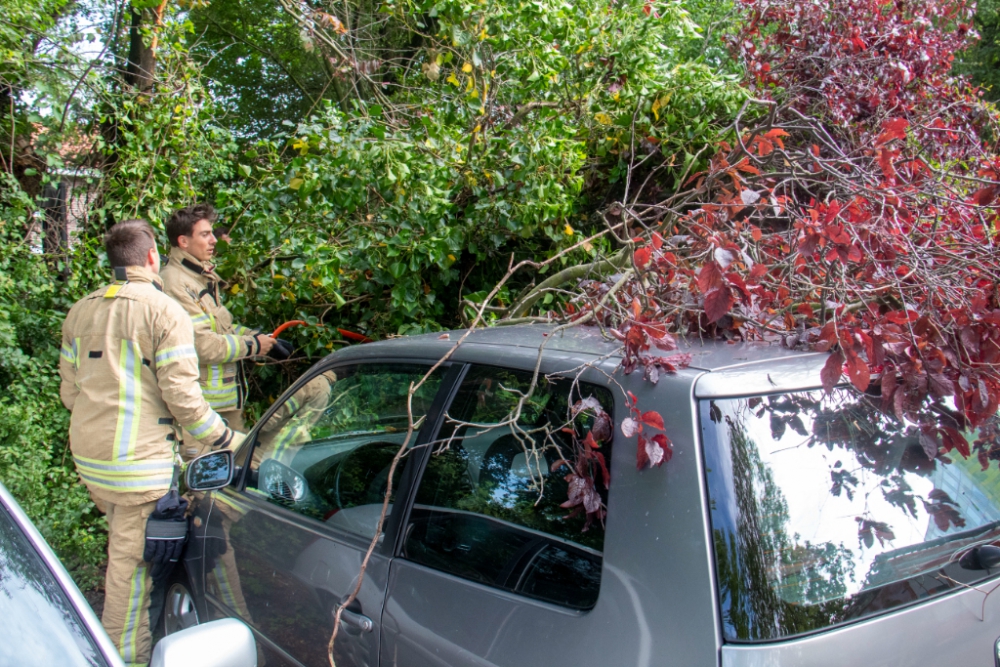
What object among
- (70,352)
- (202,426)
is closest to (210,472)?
(202,426)

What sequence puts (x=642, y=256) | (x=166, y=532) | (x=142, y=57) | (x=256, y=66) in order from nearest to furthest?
1. (x=642, y=256)
2. (x=166, y=532)
3. (x=142, y=57)
4. (x=256, y=66)

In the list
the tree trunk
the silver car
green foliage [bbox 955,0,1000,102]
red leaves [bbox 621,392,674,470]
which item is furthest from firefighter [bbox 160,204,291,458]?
green foliage [bbox 955,0,1000,102]

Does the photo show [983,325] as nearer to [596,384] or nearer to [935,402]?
[935,402]

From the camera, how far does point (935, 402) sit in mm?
1759

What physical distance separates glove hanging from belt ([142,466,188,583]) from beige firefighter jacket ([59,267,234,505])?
0.15m

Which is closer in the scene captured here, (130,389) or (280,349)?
(130,389)

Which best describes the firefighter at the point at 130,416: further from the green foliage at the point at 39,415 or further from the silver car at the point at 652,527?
the green foliage at the point at 39,415

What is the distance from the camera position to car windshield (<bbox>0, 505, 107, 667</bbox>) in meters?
1.39

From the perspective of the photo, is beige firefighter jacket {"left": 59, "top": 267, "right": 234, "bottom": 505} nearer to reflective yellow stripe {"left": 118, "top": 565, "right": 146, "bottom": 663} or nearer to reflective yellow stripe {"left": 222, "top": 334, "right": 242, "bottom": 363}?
reflective yellow stripe {"left": 118, "top": 565, "right": 146, "bottom": 663}

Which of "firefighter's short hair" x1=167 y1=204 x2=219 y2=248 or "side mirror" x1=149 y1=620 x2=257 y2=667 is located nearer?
"side mirror" x1=149 y1=620 x2=257 y2=667

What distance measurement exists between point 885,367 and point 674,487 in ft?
2.06

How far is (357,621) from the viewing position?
2033 millimetres

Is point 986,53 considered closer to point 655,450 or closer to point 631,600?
point 655,450

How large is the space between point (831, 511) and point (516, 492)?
2.40ft
